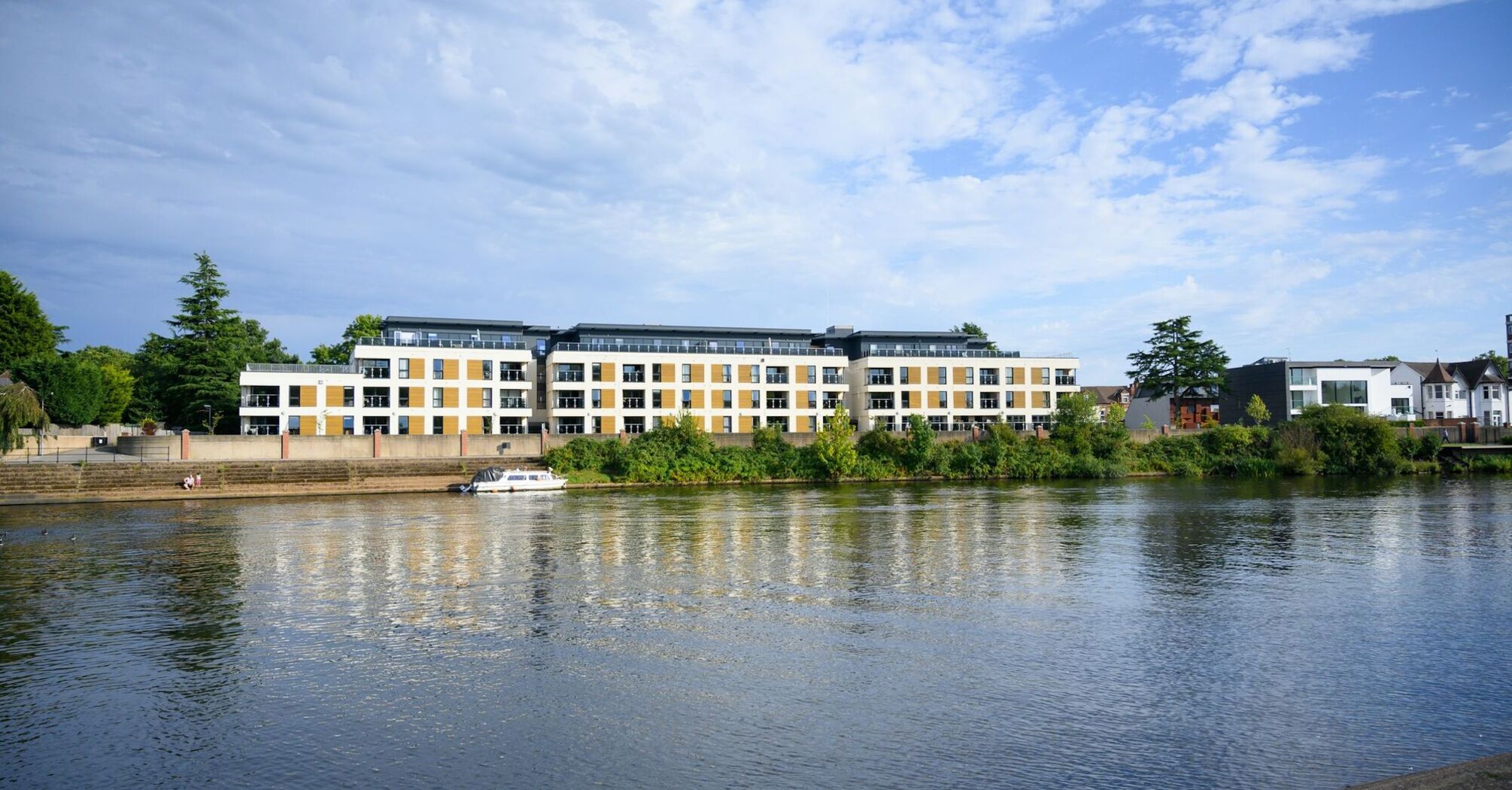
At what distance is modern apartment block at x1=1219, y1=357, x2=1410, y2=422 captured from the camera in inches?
3861

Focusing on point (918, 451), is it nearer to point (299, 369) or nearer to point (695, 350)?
point (695, 350)

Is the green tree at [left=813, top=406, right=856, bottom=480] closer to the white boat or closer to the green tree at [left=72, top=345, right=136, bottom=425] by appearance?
the white boat

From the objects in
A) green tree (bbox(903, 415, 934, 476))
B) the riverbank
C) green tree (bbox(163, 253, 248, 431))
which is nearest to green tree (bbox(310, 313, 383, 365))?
green tree (bbox(163, 253, 248, 431))

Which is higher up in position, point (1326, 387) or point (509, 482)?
point (1326, 387)

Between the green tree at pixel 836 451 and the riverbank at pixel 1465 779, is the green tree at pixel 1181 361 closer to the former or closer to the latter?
the green tree at pixel 836 451

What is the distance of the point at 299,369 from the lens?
74812 millimetres

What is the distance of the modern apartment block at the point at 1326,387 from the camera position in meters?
98.1

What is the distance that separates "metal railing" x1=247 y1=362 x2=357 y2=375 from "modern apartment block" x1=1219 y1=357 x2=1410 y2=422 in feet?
280

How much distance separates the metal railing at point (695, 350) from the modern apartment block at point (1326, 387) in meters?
44.1

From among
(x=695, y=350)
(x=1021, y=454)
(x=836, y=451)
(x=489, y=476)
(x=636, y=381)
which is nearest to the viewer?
(x=489, y=476)

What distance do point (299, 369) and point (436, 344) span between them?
1080 centimetres

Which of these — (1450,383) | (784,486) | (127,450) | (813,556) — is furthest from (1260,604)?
(1450,383)

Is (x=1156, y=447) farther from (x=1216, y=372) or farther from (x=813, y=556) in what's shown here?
(x=813, y=556)

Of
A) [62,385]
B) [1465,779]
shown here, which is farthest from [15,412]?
[1465,779]
